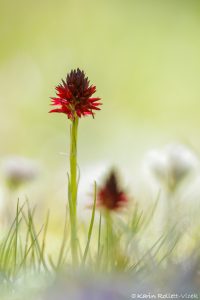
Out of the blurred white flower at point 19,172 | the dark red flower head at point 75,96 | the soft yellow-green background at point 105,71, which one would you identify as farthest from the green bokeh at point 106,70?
the dark red flower head at point 75,96

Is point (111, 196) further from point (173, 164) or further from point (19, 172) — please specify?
point (19, 172)

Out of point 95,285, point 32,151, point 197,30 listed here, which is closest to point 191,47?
point 197,30

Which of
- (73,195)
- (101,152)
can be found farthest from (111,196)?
(101,152)

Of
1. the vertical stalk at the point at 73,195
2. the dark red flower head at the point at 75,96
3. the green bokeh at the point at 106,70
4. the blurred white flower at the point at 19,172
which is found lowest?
the vertical stalk at the point at 73,195

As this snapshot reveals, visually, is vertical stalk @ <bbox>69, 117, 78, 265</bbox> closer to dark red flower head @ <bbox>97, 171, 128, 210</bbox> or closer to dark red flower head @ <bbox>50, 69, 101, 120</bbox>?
dark red flower head @ <bbox>50, 69, 101, 120</bbox>

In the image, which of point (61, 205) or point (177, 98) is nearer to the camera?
point (61, 205)

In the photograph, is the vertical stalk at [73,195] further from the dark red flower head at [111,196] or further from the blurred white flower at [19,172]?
the blurred white flower at [19,172]

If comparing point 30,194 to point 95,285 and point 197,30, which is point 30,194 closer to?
point 95,285
